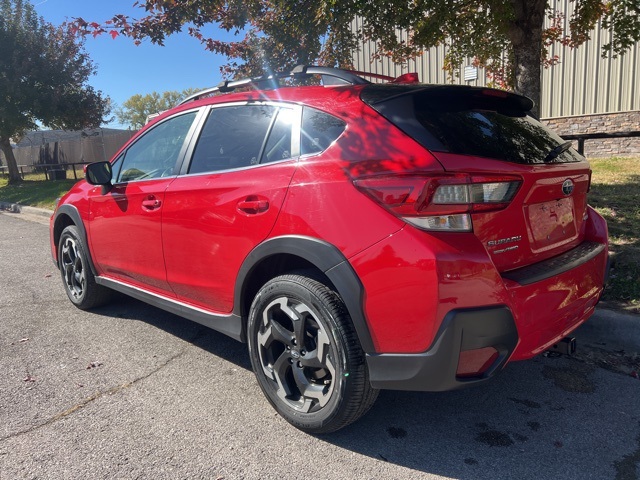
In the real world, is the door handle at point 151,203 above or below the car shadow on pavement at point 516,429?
above

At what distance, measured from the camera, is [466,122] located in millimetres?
2594

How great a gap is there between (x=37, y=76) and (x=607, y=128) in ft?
61.6

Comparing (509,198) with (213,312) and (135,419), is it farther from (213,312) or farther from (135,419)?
(135,419)

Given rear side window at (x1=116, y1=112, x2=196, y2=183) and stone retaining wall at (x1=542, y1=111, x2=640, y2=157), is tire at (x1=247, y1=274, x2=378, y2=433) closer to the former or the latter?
rear side window at (x1=116, y1=112, x2=196, y2=183)

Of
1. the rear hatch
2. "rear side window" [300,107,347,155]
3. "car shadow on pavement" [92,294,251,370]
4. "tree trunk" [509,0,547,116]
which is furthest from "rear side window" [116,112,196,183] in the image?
"tree trunk" [509,0,547,116]

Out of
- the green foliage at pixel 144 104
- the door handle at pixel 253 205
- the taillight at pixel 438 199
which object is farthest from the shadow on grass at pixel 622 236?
the green foliage at pixel 144 104

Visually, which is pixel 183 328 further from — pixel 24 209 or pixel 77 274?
pixel 24 209

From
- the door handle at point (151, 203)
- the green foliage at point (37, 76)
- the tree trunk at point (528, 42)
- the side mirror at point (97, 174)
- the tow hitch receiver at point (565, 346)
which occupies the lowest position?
the tow hitch receiver at point (565, 346)

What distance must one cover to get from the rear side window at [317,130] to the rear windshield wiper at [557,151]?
3.62ft

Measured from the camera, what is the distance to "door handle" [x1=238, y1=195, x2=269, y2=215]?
9.09ft

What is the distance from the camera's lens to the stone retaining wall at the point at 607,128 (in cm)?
1407

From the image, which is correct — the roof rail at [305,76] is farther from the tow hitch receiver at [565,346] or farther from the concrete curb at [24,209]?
the concrete curb at [24,209]

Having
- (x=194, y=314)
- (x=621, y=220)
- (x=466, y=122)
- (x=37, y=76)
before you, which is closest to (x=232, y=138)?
(x=194, y=314)

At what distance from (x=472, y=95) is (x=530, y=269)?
39.0 inches
